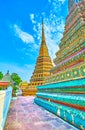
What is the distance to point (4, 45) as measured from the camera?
48312 millimetres

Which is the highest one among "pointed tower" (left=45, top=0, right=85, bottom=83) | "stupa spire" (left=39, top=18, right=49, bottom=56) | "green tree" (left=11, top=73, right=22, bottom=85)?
"stupa spire" (left=39, top=18, right=49, bottom=56)

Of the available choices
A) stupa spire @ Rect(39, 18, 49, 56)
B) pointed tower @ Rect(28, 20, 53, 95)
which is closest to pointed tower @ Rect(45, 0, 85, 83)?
pointed tower @ Rect(28, 20, 53, 95)

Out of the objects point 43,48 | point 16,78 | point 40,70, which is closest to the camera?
point 40,70

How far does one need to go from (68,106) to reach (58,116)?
101 centimetres

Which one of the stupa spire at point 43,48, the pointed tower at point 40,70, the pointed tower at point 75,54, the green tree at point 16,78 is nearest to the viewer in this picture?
the pointed tower at point 75,54

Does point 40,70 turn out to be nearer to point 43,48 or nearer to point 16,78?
point 43,48

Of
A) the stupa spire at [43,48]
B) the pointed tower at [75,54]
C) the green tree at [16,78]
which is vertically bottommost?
the pointed tower at [75,54]

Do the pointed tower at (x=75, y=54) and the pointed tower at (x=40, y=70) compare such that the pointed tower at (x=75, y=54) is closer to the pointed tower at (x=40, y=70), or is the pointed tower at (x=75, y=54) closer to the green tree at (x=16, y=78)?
the pointed tower at (x=40, y=70)

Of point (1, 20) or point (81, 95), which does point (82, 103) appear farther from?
point (1, 20)

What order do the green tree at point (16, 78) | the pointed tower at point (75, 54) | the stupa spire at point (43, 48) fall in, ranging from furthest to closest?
1. the green tree at point (16, 78)
2. the stupa spire at point (43, 48)
3. the pointed tower at point (75, 54)

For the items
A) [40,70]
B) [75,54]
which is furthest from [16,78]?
[75,54]

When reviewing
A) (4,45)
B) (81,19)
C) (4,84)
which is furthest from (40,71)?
(4,45)

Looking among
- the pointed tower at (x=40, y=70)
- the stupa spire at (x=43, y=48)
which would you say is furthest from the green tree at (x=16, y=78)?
the pointed tower at (x=40, y=70)

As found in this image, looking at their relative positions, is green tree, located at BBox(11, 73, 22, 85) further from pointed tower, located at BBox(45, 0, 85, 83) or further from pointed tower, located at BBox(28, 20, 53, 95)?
pointed tower, located at BBox(45, 0, 85, 83)
